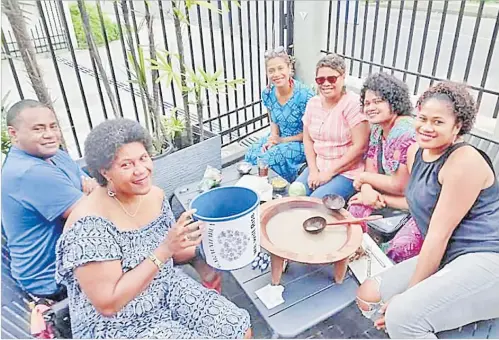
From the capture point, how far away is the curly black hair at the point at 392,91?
1.99 metres

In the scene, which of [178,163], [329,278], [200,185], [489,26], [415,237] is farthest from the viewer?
[489,26]

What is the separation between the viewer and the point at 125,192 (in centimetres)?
134

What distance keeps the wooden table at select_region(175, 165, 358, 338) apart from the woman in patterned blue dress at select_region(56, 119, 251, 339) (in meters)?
0.13

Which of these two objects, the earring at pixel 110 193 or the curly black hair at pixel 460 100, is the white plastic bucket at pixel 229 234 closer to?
the earring at pixel 110 193

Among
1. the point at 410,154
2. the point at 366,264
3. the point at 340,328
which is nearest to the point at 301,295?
the point at 366,264

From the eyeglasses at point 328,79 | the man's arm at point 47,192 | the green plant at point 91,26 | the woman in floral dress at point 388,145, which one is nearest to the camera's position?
the man's arm at point 47,192

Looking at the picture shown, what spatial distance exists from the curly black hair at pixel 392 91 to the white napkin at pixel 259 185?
0.76 metres

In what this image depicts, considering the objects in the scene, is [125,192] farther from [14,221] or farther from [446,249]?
[446,249]

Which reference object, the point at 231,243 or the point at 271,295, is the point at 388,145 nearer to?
the point at 271,295

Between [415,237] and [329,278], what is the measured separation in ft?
1.78

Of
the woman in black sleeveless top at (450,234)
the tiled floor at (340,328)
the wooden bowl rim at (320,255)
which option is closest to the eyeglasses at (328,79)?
the woman in black sleeveless top at (450,234)

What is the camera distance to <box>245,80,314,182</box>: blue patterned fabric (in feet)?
8.89

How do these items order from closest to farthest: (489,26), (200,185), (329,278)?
(329,278), (200,185), (489,26)

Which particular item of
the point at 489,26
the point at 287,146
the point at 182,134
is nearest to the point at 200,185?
the point at 182,134
